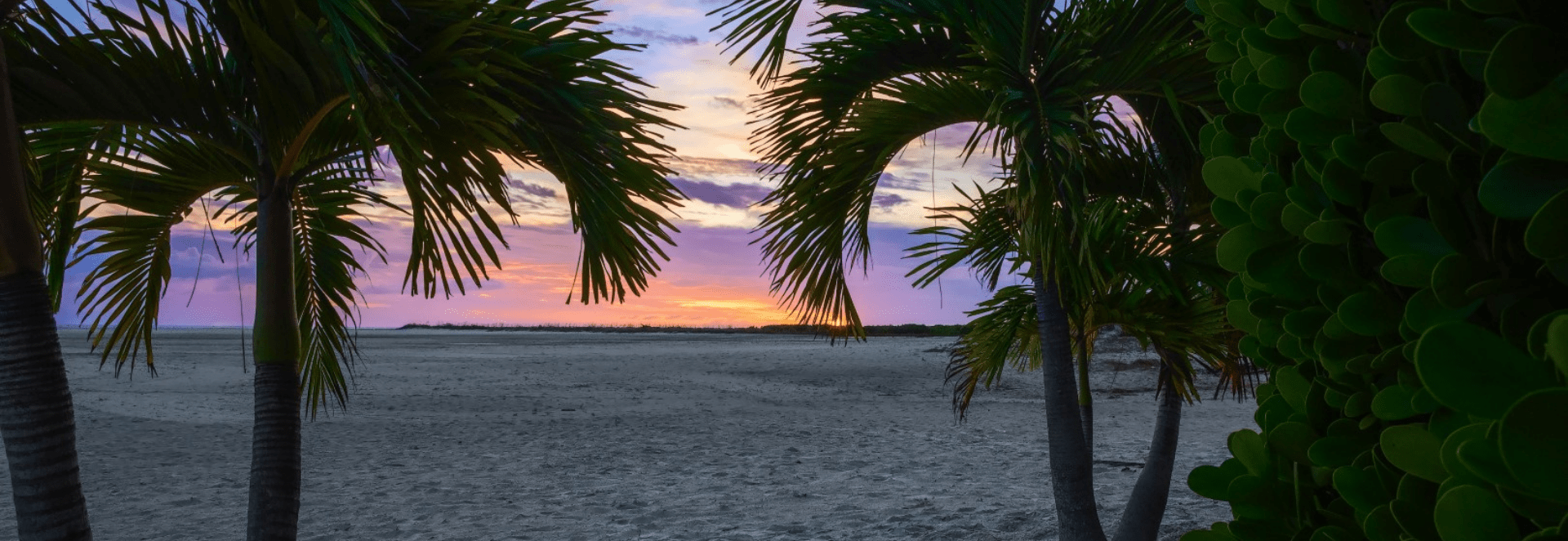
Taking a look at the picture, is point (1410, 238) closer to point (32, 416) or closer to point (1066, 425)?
point (32, 416)

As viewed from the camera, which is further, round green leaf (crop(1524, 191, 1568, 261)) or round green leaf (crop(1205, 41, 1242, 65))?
round green leaf (crop(1205, 41, 1242, 65))

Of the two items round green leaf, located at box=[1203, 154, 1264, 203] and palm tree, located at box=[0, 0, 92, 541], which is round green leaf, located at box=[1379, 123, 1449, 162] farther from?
palm tree, located at box=[0, 0, 92, 541]

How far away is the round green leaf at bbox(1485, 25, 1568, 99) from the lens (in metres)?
0.57

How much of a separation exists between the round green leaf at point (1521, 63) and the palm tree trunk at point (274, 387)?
4.04 m

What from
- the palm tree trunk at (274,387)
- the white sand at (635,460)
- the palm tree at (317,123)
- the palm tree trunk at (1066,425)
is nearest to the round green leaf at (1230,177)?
the palm tree at (317,123)

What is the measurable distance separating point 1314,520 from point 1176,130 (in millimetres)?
3919

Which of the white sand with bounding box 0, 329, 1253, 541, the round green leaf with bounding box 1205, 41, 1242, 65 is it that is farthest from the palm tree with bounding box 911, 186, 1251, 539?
the round green leaf with bounding box 1205, 41, 1242, 65

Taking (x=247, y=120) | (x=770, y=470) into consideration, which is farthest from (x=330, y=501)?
(x=247, y=120)

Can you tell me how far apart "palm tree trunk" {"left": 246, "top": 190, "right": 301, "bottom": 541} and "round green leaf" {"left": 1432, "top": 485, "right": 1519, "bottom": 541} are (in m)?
3.96

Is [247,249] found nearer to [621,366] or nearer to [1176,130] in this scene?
[1176,130]

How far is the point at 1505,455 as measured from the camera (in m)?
0.47

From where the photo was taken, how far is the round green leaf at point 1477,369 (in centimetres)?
53

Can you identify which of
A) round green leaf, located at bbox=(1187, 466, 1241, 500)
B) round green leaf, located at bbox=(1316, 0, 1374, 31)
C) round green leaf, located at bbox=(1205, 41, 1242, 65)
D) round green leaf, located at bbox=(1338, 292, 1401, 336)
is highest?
round green leaf, located at bbox=(1205, 41, 1242, 65)

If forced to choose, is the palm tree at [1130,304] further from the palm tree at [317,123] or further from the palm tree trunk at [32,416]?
the palm tree trunk at [32,416]
